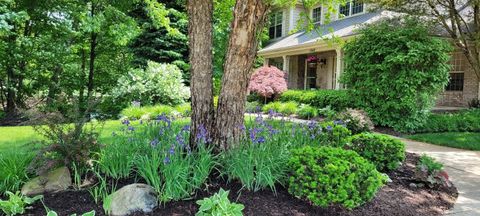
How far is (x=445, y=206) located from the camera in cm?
361

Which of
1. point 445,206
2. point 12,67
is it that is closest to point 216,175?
point 445,206

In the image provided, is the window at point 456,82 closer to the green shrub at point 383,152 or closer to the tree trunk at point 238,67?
the green shrub at point 383,152

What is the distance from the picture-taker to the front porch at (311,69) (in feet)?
59.3

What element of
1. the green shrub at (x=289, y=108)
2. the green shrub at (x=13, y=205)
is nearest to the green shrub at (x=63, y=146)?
the green shrub at (x=13, y=205)

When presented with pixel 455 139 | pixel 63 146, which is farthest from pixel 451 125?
pixel 63 146

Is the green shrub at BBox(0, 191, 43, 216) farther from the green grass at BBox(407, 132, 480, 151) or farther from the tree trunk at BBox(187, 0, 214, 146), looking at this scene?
the green grass at BBox(407, 132, 480, 151)

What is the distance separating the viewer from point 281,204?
10.6 feet

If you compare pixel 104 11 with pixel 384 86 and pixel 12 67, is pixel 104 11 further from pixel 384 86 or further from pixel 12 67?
pixel 384 86

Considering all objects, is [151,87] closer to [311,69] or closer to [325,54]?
[325,54]

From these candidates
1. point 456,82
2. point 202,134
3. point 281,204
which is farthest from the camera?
point 456,82

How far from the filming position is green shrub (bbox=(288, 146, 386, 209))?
9.98ft

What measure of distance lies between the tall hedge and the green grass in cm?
87

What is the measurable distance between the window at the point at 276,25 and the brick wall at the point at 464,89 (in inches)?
404

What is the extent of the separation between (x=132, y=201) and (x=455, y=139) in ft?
25.5
